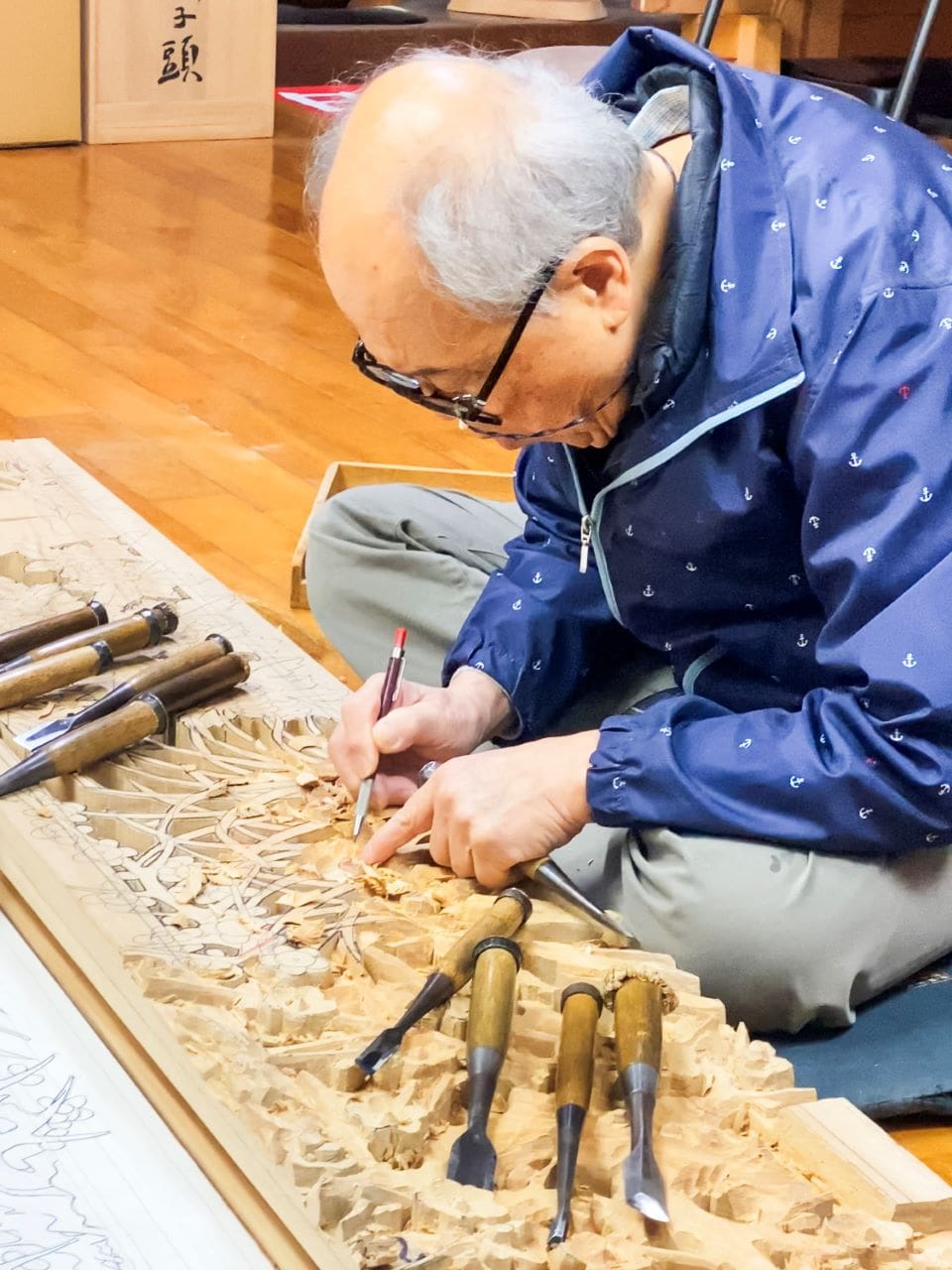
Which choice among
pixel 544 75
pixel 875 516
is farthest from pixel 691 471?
pixel 544 75

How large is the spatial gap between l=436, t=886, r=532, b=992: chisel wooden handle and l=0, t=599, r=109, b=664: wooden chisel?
70 cm

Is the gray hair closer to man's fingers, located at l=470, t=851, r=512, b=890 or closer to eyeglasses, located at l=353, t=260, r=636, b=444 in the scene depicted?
eyeglasses, located at l=353, t=260, r=636, b=444

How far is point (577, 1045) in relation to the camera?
132 cm

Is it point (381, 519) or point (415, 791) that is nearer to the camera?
point (415, 791)

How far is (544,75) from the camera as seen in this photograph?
1530 millimetres

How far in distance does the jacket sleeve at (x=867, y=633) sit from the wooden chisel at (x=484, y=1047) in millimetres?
258

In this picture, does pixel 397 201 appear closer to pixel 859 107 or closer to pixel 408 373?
pixel 408 373

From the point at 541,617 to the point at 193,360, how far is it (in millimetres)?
2216

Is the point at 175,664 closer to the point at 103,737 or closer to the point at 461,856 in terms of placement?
the point at 103,737

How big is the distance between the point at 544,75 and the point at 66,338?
8.80ft

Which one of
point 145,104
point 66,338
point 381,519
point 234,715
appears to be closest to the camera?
point 234,715

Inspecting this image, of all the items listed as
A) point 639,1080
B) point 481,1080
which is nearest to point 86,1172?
point 481,1080

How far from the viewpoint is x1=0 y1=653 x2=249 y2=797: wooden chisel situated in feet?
5.49

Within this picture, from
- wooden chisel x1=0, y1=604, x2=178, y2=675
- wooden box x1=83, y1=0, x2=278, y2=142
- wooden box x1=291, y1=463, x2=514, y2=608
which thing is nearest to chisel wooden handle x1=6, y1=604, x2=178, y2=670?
wooden chisel x1=0, y1=604, x2=178, y2=675
